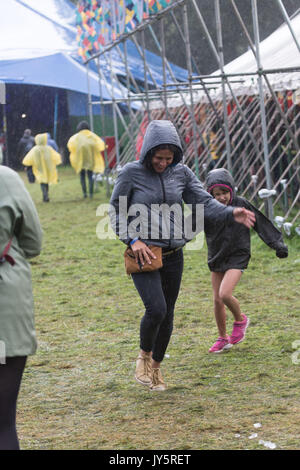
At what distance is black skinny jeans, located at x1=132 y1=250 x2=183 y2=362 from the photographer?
4402 millimetres

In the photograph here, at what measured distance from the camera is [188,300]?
7324mm

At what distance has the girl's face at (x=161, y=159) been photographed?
4.38m

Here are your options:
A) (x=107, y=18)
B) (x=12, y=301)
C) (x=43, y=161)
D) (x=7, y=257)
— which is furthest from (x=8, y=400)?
(x=43, y=161)

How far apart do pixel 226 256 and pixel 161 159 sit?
134cm

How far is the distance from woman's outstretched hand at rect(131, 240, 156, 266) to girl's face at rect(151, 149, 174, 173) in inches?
17.6

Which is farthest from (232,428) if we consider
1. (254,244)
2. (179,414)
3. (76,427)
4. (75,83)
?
(75,83)

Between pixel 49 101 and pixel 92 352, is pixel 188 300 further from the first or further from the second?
pixel 49 101

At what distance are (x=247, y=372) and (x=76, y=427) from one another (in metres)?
1.30

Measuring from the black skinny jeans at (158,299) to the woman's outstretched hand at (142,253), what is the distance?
0.11 metres

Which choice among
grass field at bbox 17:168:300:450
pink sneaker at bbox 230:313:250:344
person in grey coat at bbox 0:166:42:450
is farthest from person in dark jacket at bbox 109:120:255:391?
person in grey coat at bbox 0:166:42:450

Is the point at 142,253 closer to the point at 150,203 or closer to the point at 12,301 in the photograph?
the point at 150,203

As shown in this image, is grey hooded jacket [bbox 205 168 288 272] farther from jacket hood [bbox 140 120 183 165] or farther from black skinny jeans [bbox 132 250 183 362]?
jacket hood [bbox 140 120 183 165]

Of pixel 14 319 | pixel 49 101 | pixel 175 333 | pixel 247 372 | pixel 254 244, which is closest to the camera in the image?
pixel 14 319

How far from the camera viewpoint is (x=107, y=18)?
50.8ft
